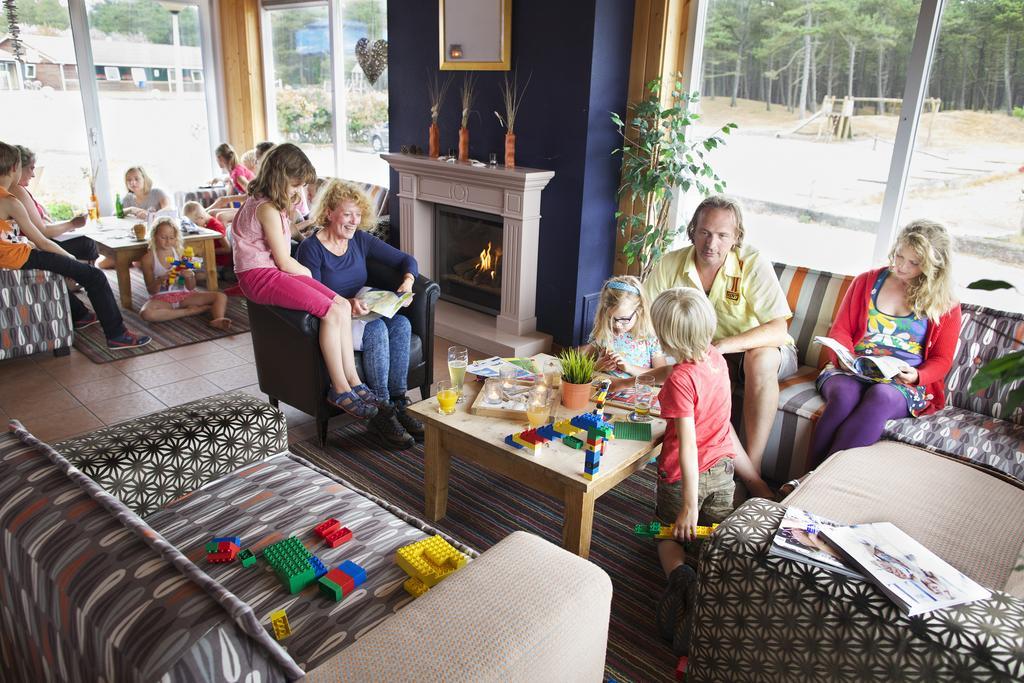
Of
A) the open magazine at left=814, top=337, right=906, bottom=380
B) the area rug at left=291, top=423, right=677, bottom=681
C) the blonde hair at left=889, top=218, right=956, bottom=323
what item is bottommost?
the area rug at left=291, top=423, right=677, bottom=681

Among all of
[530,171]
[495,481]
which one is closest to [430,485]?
[495,481]

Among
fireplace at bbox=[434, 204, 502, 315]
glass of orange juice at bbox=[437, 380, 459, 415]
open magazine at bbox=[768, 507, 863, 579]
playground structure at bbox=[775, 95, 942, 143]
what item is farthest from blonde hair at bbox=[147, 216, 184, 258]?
open magazine at bbox=[768, 507, 863, 579]

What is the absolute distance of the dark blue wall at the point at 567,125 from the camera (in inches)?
152

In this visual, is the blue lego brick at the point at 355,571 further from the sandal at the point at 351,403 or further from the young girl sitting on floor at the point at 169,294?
the young girl sitting on floor at the point at 169,294

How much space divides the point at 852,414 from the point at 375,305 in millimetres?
1953

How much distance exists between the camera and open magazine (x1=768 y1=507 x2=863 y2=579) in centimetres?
154

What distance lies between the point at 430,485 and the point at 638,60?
2.63m

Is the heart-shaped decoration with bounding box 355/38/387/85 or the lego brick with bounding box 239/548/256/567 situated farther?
the heart-shaped decoration with bounding box 355/38/387/85

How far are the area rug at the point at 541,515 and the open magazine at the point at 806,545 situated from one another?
584mm

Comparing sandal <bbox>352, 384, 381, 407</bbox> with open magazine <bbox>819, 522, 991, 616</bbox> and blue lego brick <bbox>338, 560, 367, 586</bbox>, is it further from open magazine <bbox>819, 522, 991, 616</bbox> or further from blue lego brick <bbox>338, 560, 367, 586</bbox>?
open magazine <bbox>819, 522, 991, 616</bbox>

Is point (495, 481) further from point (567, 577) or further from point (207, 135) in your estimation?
point (207, 135)

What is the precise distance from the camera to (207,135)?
716cm

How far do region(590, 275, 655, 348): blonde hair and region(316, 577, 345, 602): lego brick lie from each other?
1.52 meters

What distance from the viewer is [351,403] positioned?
306 cm
